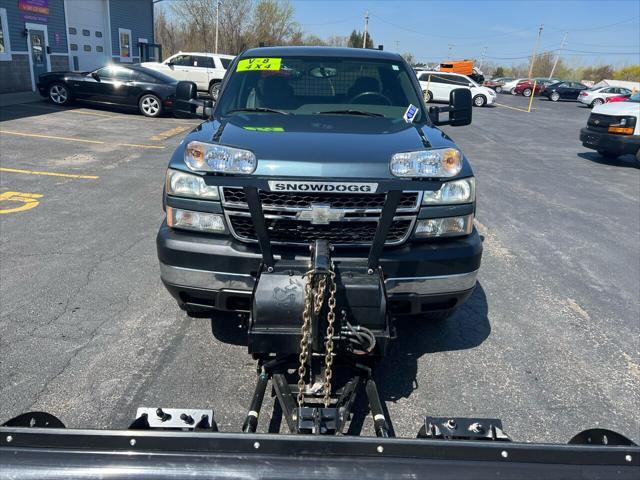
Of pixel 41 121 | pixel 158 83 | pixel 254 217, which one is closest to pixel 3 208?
pixel 254 217

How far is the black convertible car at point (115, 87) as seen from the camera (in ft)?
51.3

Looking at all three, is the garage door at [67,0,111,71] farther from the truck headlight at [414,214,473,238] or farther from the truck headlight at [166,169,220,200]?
the truck headlight at [414,214,473,238]

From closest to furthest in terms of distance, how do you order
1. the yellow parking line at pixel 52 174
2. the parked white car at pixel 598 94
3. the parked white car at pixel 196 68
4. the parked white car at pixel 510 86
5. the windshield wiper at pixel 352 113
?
the windshield wiper at pixel 352 113
the yellow parking line at pixel 52 174
the parked white car at pixel 196 68
the parked white car at pixel 598 94
the parked white car at pixel 510 86

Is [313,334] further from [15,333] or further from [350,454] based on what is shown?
[15,333]

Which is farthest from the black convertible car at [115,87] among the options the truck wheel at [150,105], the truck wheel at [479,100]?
the truck wheel at [479,100]

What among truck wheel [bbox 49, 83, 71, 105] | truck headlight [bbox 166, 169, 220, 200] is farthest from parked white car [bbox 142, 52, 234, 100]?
truck headlight [bbox 166, 169, 220, 200]

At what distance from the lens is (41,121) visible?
1310cm

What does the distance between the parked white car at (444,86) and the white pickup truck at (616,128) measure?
1426 centimetres

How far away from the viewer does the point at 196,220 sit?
9.59ft

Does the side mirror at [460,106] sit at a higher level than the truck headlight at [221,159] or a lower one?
higher

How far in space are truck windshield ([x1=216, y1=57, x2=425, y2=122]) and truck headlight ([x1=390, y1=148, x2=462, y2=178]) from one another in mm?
1093

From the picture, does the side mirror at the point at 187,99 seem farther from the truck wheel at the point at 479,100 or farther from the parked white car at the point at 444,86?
the truck wheel at the point at 479,100

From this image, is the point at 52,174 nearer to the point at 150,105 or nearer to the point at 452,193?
the point at 452,193

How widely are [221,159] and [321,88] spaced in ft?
5.64
